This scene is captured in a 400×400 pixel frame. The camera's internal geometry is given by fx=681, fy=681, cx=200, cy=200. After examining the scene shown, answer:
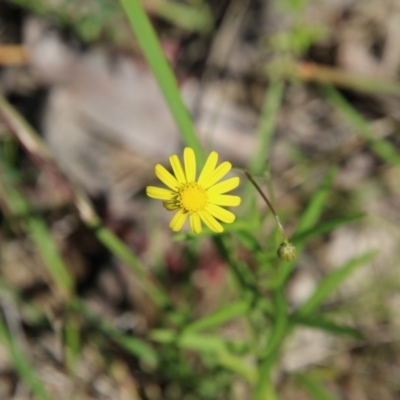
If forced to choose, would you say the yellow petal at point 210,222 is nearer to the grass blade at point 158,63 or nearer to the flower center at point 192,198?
the flower center at point 192,198

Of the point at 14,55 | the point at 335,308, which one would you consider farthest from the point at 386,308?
the point at 14,55

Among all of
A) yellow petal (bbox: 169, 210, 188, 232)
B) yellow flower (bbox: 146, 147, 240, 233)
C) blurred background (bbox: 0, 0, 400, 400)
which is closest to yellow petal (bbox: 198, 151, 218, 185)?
yellow flower (bbox: 146, 147, 240, 233)

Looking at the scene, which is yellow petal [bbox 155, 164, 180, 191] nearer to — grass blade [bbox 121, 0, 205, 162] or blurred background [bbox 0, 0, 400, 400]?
grass blade [bbox 121, 0, 205, 162]

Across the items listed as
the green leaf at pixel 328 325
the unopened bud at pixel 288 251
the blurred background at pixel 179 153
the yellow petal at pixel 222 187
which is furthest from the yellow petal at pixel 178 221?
the blurred background at pixel 179 153

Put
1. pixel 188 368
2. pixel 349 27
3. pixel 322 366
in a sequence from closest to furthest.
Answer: pixel 188 368 < pixel 322 366 < pixel 349 27

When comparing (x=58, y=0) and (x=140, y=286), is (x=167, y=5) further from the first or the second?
(x=140, y=286)

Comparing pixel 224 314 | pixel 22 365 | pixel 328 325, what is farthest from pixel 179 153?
pixel 328 325

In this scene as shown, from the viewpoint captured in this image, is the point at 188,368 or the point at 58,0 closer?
the point at 188,368
